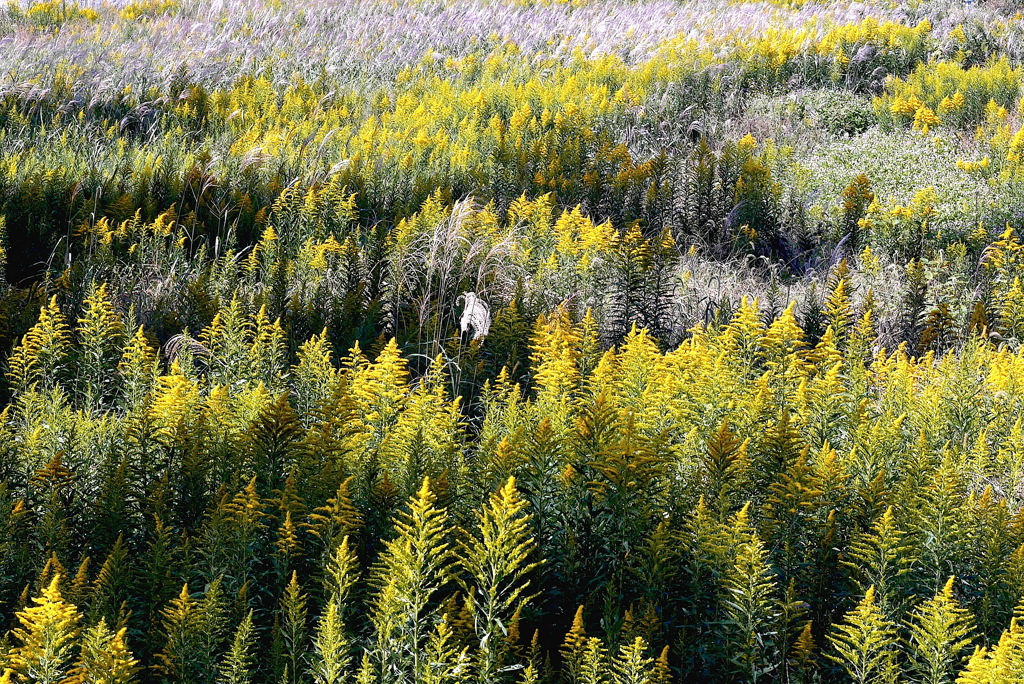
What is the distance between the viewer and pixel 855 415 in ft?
14.6

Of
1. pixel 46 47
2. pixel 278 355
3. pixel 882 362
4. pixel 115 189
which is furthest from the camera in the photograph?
pixel 46 47

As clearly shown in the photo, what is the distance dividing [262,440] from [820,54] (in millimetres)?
12539

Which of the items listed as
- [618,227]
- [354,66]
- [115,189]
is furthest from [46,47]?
[618,227]

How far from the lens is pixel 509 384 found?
5.02 m

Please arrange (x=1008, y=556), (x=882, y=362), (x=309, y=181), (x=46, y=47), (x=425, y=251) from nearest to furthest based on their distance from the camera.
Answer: (x=1008, y=556) < (x=882, y=362) < (x=425, y=251) < (x=309, y=181) < (x=46, y=47)

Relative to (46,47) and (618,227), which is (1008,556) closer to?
(618,227)

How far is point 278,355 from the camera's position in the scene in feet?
16.3

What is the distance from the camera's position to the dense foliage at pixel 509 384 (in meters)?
3.06

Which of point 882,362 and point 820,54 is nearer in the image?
point 882,362

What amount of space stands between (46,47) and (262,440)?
12.5 meters

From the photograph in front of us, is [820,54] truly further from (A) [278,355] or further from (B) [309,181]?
(A) [278,355]

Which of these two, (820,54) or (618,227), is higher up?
(820,54)

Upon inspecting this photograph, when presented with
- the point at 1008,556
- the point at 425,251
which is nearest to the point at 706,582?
the point at 1008,556

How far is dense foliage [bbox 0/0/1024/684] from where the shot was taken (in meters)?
3.06
